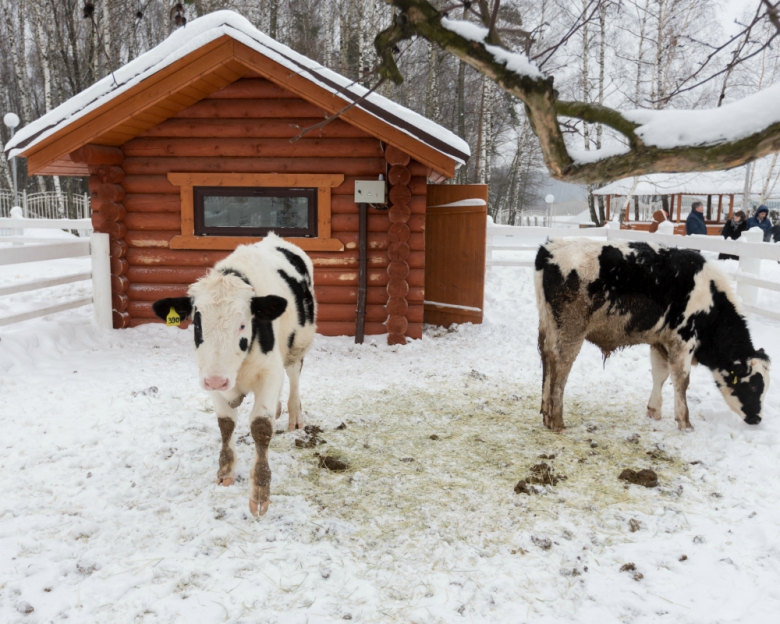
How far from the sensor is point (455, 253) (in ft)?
A: 31.7

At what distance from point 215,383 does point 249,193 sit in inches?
220

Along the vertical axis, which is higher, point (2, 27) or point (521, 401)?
point (2, 27)

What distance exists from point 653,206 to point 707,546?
41.8 m

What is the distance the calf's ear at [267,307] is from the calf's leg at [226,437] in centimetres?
Answer: 67

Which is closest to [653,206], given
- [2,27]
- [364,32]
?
[364,32]

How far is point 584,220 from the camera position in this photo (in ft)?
132

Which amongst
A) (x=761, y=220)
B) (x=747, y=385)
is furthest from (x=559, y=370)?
(x=761, y=220)

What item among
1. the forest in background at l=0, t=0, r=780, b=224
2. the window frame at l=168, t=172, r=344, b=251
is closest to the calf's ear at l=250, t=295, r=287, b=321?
the window frame at l=168, t=172, r=344, b=251

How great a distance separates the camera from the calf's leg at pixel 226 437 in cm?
404

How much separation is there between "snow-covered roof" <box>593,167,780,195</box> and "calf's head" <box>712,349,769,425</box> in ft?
76.5

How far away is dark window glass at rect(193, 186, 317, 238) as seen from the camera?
8516 mm

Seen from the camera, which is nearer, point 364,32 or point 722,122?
point 722,122

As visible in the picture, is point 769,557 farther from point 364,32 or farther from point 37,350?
point 364,32

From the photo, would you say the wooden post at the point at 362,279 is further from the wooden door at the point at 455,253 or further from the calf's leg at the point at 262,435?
the calf's leg at the point at 262,435
